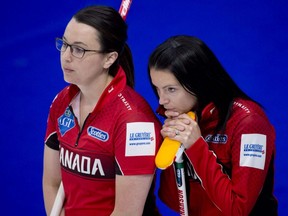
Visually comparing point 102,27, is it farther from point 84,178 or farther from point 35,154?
point 35,154

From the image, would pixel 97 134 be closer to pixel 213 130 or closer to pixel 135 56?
pixel 213 130

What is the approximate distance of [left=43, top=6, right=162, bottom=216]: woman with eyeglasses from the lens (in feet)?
5.67

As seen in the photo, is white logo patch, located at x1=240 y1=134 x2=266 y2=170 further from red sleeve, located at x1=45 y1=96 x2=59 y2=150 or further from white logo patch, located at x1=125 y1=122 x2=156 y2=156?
red sleeve, located at x1=45 y1=96 x2=59 y2=150

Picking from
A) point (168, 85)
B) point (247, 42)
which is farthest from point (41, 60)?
point (168, 85)

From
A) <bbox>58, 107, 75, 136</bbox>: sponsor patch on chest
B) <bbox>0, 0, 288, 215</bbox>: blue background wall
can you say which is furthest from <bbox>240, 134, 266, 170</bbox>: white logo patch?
<bbox>0, 0, 288, 215</bbox>: blue background wall

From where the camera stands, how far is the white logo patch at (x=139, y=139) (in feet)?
5.62

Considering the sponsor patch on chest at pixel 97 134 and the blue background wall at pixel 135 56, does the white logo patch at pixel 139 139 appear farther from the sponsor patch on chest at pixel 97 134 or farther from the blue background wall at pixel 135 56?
the blue background wall at pixel 135 56

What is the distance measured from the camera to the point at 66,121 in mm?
1925

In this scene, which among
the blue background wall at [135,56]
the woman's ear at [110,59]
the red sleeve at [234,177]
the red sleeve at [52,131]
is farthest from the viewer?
the blue background wall at [135,56]

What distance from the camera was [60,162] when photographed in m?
1.99

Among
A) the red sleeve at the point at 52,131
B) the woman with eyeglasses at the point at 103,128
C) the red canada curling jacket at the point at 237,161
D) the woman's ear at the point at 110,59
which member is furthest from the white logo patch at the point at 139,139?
the red sleeve at the point at 52,131

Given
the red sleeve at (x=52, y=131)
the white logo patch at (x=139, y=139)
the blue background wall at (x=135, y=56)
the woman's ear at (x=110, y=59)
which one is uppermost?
the blue background wall at (x=135, y=56)

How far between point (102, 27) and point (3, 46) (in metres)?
2.77

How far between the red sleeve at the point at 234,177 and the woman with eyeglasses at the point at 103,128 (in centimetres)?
16
